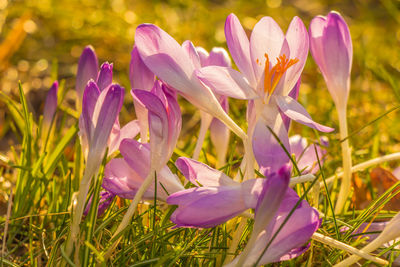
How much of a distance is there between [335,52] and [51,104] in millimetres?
585

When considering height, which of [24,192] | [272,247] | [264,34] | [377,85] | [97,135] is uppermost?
[264,34]

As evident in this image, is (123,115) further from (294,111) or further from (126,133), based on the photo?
(294,111)

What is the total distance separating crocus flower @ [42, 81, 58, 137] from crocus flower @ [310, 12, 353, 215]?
1.73 feet

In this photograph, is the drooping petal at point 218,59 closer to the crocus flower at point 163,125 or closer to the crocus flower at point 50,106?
the crocus flower at point 163,125

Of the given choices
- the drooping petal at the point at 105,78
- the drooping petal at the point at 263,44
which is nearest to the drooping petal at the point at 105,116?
the drooping petal at the point at 105,78

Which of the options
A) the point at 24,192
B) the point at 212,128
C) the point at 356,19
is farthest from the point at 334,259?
the point at 356,19

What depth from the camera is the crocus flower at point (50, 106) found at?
1.05 m

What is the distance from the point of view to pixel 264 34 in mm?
780

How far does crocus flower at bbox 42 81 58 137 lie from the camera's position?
1.05 metres

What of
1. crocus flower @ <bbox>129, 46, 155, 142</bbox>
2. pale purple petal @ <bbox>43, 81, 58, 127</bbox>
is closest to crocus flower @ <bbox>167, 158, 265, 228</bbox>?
crocus flower @ <bbox>129, 46, 155, 142</bbox>

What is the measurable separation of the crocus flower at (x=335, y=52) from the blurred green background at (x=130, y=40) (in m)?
0.75

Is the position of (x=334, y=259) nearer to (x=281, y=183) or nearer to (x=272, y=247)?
(x=272, y=247)

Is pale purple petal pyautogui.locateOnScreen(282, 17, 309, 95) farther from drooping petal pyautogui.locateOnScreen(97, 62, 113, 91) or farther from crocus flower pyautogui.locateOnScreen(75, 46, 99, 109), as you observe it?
crocus flower pyautogui.locateOnScreen(75, 46, 99, 109)

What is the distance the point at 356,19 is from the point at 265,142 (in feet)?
9.90
